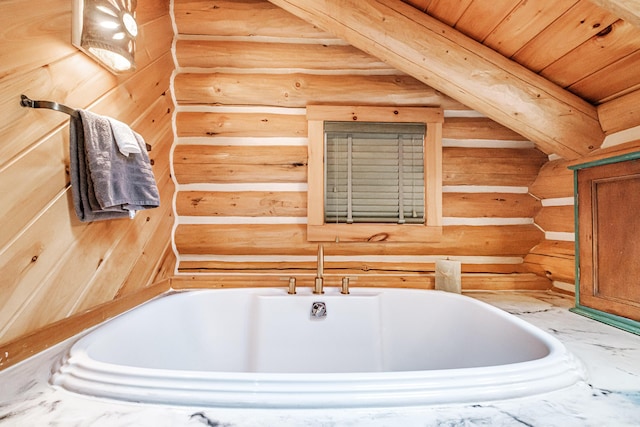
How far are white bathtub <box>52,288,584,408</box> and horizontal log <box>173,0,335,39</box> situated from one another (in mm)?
1650

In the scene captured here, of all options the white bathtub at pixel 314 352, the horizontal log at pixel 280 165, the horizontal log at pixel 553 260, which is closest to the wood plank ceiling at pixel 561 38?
the horizontal log at pixel 280 165

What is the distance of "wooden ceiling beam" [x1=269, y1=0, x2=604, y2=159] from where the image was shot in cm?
147

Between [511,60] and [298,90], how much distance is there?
121cm

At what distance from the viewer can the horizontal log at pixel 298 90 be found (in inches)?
74.4

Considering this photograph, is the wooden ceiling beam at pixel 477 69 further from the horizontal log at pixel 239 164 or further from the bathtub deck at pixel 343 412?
the bathtub deck at pixel 343 412

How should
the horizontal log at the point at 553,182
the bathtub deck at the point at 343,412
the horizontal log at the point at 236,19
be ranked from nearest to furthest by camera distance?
the bathtub deck at the point at 343,412 < the horizontal log at the point at 553,182 < the horizontal log at the point at 236,19

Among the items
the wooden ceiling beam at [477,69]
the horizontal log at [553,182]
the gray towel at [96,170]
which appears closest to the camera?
the gray towel at [96,170]

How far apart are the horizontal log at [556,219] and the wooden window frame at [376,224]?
689 millimetres

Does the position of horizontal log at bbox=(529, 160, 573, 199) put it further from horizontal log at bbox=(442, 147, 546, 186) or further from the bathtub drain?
the bathtub drain

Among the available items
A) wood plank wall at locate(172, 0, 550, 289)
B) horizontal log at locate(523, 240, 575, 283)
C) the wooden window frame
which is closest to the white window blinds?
the wooden window frame

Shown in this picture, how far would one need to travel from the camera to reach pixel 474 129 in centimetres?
194

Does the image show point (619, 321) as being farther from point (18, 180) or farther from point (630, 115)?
point (18, 180)

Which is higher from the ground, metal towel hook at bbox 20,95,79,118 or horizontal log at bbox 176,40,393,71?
horizontal log at bbox 176,40,393,71

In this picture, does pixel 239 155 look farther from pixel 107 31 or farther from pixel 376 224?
pixel 376 224
